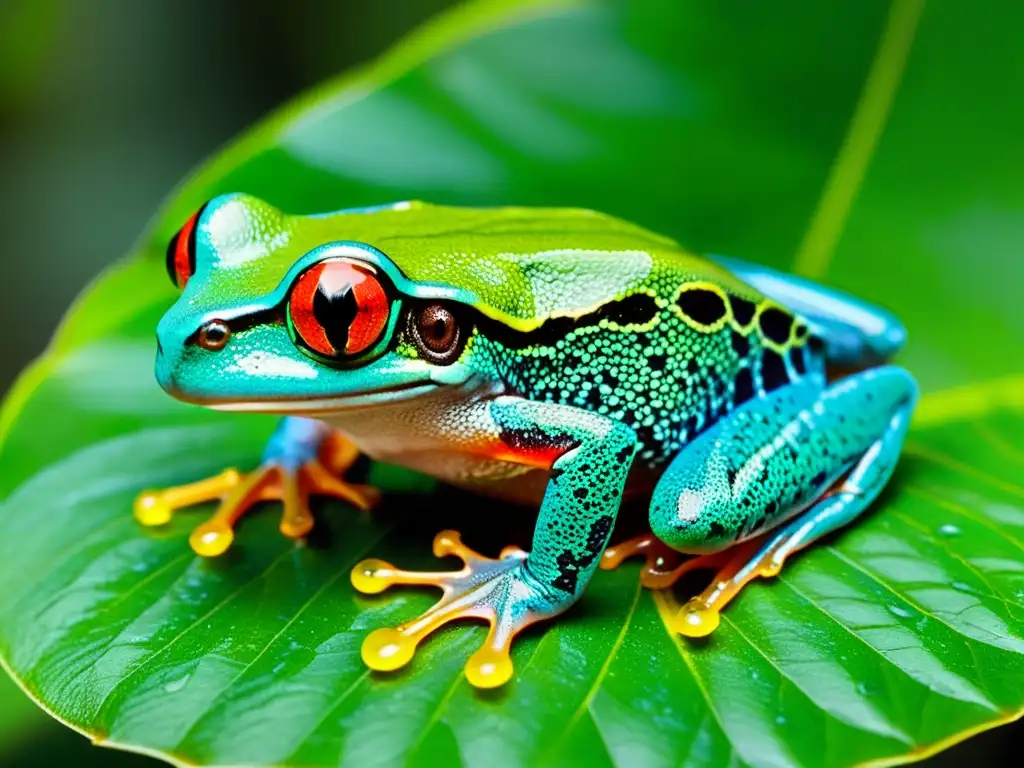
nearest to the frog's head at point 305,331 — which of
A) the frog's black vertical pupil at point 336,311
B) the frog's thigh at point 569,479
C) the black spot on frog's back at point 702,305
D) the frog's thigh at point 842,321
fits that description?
the frog's black vertical pupil at point 336,311

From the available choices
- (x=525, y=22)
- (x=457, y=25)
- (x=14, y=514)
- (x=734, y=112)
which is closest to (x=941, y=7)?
(x=734, y=112)

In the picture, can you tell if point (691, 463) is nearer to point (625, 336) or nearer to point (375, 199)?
point (625, 336)

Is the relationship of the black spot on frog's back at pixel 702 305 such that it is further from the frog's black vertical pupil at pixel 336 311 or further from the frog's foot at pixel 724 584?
the frog's black vertical pupil at pixel 336 311

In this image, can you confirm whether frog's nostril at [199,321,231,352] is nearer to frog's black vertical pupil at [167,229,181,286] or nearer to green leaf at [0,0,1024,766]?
frog's black vertical pupil at [167,229,181,286]

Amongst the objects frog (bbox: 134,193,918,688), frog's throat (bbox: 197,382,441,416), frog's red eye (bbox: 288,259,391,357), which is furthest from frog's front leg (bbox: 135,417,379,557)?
Answer: frog's red eye (bbox: 288,259,391,357)

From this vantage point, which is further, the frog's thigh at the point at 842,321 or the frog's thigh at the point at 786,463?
the frog's thigh at the point at 842,321

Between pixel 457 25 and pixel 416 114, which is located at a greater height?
pixel 457 25
